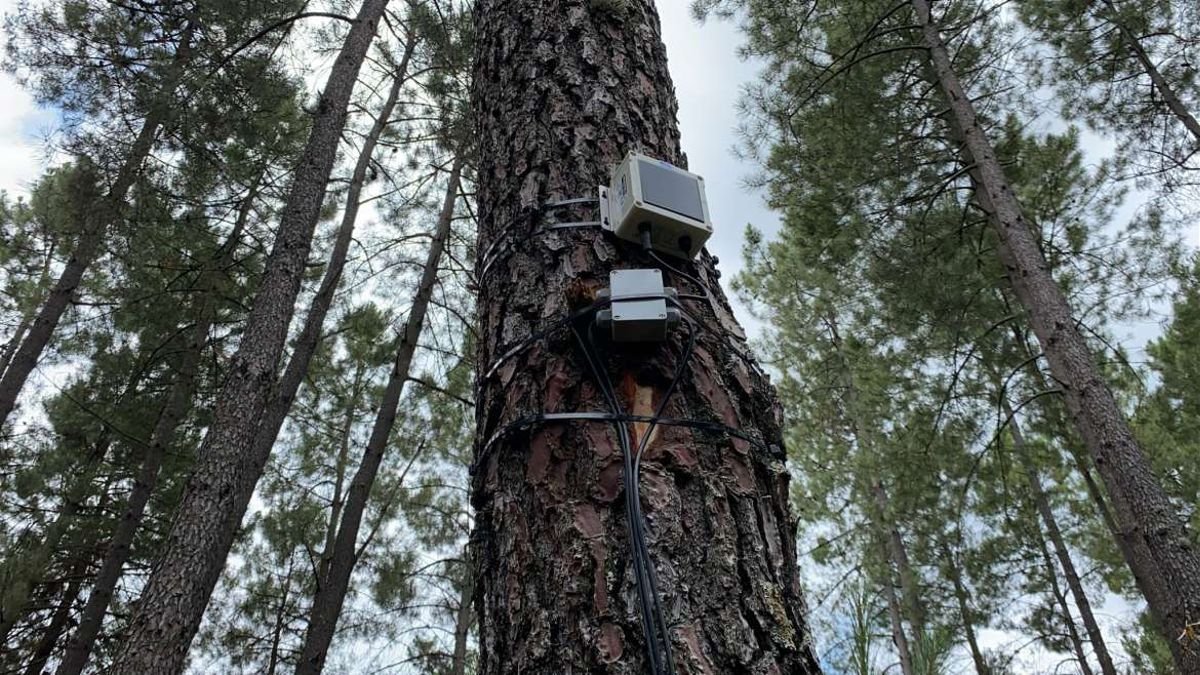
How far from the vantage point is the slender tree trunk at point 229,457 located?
3.12 metres

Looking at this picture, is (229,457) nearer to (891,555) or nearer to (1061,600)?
(891,555)

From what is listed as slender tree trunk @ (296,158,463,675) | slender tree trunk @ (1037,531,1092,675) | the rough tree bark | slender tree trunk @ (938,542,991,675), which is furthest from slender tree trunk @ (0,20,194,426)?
slender tree trunk @ (1037,531,1092,675)

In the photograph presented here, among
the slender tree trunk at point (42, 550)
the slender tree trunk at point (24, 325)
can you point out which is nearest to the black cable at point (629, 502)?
the slender tree trunk at point (42, 550)

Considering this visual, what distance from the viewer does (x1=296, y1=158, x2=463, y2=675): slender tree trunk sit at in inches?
171

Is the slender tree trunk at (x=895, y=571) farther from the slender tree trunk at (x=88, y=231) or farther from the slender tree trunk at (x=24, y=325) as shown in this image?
the slender tree trunk at (x=24, y=325)

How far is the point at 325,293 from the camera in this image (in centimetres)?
543

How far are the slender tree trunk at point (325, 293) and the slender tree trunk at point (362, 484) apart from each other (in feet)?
2.26

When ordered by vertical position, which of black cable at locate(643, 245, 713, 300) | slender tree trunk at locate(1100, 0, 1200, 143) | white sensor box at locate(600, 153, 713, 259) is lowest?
black cable at locate(643, 245, 713, 300)

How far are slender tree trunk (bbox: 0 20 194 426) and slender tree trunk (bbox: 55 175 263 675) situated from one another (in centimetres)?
82

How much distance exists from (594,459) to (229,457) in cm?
345

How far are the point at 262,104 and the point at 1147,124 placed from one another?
7858mm

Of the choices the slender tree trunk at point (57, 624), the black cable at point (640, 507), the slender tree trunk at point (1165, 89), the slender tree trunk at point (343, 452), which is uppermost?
the slender tree trunk at point (1165, 89)

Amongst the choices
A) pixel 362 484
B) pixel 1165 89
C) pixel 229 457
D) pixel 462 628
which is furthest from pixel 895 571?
pixel 229 457

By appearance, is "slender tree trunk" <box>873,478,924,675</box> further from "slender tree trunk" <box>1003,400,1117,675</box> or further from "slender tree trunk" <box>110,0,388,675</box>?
"slender tree trunk" <box>110,0,388,675</box>
